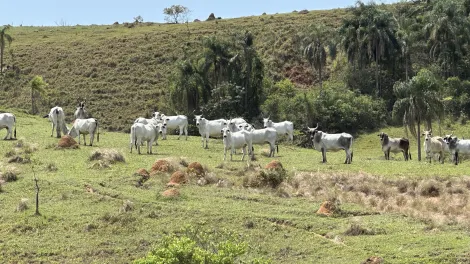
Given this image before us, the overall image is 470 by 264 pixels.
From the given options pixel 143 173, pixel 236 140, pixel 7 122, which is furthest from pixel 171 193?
pixel 7 122

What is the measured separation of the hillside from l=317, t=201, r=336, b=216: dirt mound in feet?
144

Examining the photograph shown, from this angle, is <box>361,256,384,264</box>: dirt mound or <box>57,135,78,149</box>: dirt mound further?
<box>57,135,78,149</box>: dirt mound

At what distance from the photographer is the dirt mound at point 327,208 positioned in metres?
25.2

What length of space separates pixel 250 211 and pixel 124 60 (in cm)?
6363

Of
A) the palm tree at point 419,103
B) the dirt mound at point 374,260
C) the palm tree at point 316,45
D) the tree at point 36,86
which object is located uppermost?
the palm tree at point 316,45

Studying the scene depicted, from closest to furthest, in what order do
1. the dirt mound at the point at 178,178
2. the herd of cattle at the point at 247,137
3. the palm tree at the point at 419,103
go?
1. the dirt mound at the point at 178,178
2. the herd of cattle at the point at 247,137
3. the palm tree at the point at 419,103

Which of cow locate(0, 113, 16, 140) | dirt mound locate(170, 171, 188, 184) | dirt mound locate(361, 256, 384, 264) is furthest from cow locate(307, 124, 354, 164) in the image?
cow locate(0, 113, 16, 140)

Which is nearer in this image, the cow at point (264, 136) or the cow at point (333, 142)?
the cow at point (333, 142)

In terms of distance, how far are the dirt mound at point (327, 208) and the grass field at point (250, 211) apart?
1.02 feet

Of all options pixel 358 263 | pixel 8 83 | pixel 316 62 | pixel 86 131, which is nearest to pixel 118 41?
pixel 8 83

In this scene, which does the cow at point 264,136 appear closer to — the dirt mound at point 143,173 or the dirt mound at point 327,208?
the dirt mound at point 143,173

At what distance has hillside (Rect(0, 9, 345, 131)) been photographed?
75025mm

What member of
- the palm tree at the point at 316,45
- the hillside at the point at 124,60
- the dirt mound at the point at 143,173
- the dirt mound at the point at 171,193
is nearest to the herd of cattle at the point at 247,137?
the dirt mound at the point at 143,173

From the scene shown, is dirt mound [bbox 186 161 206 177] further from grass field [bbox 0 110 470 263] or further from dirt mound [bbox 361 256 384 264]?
dirt mound [bbox 361 256 384 264]
